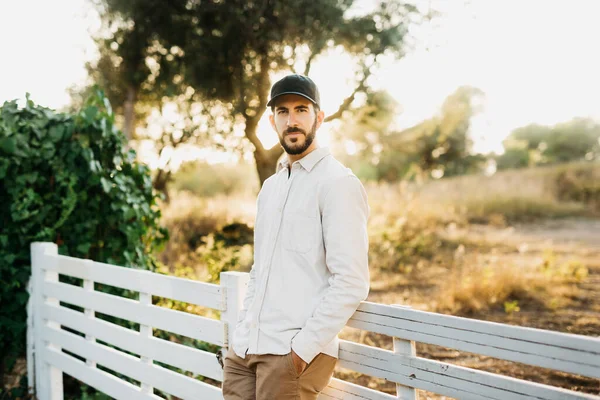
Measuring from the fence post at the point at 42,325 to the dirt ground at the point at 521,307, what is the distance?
211 centimetres

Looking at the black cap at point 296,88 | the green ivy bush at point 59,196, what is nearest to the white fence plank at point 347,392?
the black cap at point 296,88

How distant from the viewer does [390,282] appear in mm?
7777

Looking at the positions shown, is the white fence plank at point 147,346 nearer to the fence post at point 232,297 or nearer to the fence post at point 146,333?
the fence post at point 146,333

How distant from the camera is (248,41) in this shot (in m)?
9.59

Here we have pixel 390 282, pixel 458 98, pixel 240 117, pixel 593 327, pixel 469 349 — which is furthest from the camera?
pixel 458 98

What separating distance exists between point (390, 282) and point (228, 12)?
206 inches

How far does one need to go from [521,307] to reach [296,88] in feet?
16.2

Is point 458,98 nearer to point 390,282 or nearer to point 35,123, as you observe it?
point 390,282

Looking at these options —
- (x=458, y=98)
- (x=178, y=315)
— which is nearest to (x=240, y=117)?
(x=458, y=98)

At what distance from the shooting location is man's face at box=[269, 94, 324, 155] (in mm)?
2303

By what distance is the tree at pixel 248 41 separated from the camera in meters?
8.84

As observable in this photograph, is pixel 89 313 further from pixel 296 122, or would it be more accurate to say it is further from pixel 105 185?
pixel 296 122

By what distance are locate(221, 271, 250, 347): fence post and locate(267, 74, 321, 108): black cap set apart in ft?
2.78

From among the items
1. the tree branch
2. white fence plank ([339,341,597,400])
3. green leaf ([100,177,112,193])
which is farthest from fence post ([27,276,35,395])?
the tree branch
